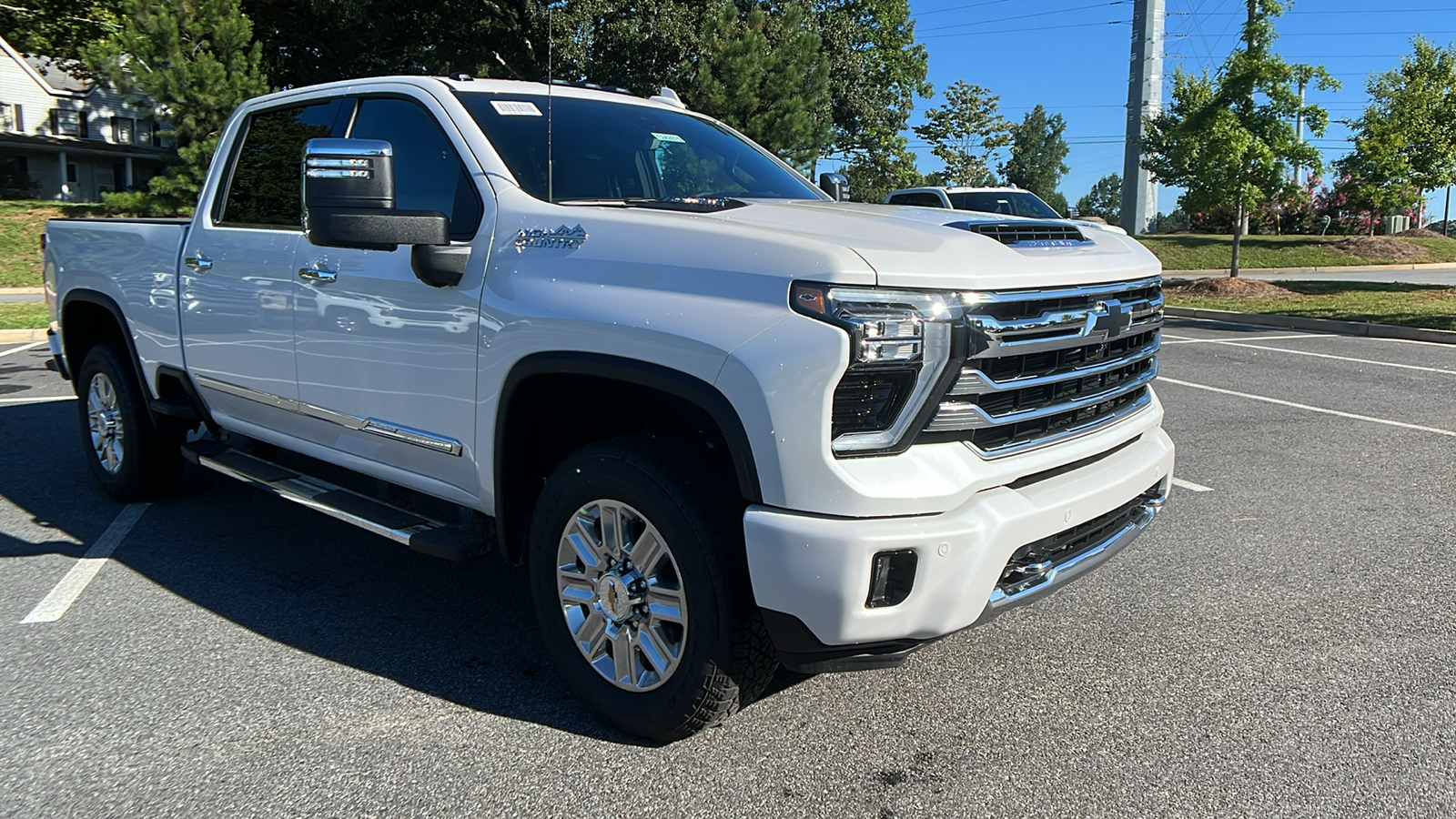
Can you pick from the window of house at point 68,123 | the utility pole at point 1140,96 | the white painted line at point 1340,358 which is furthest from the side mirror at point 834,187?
the window of house at point 68,123

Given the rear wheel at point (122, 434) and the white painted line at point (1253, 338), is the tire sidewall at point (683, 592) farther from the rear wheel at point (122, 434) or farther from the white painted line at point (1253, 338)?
the white painted line at point (1253, 338)

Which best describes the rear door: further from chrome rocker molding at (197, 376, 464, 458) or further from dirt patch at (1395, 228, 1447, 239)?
dirt patch at (1395, 228, 1447, 239)

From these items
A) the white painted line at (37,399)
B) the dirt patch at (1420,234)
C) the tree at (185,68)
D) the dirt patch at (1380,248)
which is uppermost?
the tree at (185,68)

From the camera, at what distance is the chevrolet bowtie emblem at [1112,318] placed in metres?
3.16

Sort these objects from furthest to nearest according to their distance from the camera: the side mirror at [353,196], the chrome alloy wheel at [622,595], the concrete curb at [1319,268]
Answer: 1. the concrete curb at [1319,268]
2. the side mirror at [353,196]
3. the chrome alloy wheel at [622,595]

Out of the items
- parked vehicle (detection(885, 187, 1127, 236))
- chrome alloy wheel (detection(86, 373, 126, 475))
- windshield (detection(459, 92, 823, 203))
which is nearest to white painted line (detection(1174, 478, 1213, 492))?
windshield (detection(459, 92, 823, 203))

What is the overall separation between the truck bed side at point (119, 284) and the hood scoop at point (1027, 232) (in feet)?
12.3

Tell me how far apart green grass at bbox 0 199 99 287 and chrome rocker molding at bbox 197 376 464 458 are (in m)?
21.7

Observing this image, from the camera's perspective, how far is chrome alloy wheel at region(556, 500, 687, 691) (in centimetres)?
306

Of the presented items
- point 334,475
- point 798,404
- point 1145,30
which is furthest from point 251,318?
point 1145,30

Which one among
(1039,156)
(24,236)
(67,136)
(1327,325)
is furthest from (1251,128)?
(1039,156)

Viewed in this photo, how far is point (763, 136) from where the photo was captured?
27.2 metres

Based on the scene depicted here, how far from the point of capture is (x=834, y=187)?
17.1ft

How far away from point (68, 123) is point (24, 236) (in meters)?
27.6
